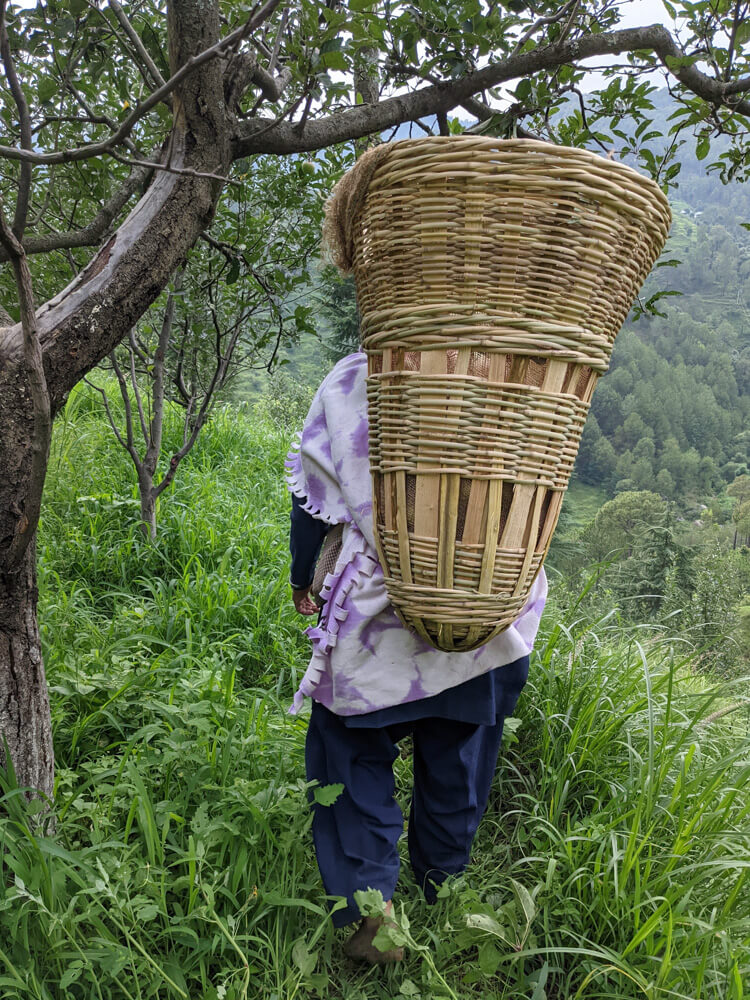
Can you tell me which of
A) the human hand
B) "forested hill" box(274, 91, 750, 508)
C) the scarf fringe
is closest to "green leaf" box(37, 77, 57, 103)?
the scarf fringe

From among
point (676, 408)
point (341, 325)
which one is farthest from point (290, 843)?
point (676, 408)

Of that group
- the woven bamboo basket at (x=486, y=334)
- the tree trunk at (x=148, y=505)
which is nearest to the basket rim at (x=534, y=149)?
the woven bamboo basket at (x=486, y=334)

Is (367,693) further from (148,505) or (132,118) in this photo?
(148,505)

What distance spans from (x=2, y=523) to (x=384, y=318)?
2.94ft

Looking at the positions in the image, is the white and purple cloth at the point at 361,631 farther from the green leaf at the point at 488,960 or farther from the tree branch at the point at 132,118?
the tree branch at the point at 132,118

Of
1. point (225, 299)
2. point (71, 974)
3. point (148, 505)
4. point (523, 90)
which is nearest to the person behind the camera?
point (71, 974)

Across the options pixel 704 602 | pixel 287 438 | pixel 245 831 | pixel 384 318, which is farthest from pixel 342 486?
pixel 704 602

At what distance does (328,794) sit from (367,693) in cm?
23

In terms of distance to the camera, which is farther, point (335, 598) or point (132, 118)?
point (335, 598)

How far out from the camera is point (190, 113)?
1.68 metres

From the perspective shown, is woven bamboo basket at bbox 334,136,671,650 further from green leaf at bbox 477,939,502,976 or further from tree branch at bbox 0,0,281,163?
green leaf at bbox 477,939,502,976

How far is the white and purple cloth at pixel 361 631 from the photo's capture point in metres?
1.45

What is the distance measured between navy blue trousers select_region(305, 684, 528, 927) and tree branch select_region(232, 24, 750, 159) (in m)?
1.51

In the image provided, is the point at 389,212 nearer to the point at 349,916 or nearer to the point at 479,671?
the point at 479,671
